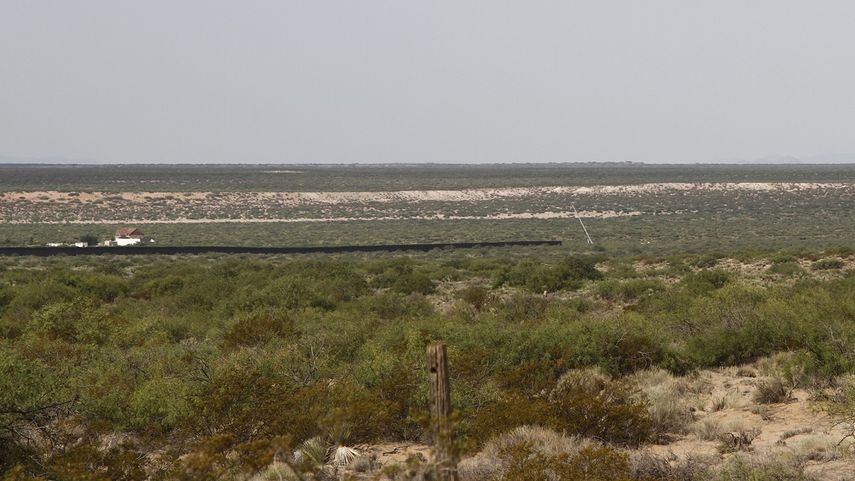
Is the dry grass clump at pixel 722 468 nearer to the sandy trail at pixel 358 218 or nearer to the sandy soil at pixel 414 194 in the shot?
the sandy trail at pixel 358 218

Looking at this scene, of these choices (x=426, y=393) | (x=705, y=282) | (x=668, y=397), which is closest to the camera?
(x=426, y=393)

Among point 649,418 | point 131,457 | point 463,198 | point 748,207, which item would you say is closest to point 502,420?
point 649,418

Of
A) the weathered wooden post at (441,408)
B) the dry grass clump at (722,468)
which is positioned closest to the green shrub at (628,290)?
the dry grass clump at (722,468)

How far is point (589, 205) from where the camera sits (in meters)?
89.6

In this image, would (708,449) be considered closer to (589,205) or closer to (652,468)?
(652,468)

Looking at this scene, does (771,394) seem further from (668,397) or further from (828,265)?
(828,265)

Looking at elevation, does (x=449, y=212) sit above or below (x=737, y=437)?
below

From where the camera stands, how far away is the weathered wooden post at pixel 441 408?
5.68 metres

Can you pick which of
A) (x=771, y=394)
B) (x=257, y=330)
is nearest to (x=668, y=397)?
(x=771, y=394)

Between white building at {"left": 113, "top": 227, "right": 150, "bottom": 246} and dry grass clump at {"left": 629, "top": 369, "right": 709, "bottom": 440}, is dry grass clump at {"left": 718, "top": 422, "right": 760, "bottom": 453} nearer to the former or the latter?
dry grass clump at {"left": 629, "top": 369, "right": 709, "bottom": 440}

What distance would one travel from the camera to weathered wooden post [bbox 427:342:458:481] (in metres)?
5.68

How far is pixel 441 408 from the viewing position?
615 centimetres

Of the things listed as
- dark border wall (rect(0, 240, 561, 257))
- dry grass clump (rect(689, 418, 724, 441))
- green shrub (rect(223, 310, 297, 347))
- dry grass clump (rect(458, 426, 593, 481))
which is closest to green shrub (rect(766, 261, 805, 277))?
green shrub (rect(223, 310, 297, 347))

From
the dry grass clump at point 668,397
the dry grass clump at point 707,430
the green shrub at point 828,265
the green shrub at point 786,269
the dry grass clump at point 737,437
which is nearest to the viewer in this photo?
the dry grass clump at point 737,437
